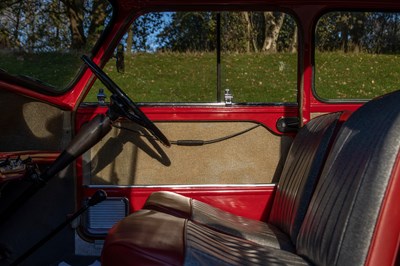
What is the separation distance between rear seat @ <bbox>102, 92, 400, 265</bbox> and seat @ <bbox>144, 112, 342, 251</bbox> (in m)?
0.14

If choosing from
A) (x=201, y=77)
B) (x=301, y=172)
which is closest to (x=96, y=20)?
(x=201, y=77)

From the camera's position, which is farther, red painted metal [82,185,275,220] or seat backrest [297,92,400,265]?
red painted metal [82,185,275,220]

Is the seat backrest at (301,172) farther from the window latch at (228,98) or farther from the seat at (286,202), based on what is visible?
the window latch at (228,98)

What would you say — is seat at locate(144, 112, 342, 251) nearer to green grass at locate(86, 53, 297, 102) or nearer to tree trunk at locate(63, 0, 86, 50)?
green grass at locate(86, 53, 297, 102)

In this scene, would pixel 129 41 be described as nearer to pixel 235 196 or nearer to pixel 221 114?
pixel 221 114

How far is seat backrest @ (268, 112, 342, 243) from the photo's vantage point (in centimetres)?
251

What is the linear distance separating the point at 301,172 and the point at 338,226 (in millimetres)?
707

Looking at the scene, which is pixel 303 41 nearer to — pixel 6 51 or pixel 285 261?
pixel 285 261

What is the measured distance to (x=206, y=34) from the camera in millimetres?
3338

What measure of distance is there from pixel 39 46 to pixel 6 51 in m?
0.18

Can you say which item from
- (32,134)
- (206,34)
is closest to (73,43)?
(32,134)

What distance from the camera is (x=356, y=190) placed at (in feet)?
6.40

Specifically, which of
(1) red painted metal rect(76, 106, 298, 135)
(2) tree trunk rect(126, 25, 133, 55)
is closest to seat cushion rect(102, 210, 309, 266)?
(1) red painted metal rect(76, 106, 298, 135)

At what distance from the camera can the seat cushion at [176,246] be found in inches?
76.7
